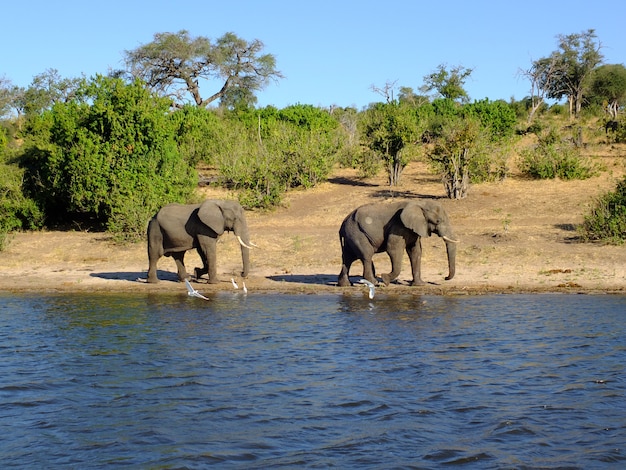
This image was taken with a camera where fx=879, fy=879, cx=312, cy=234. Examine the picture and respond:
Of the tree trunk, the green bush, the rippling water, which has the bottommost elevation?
the rippling water

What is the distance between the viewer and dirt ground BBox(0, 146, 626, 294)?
58.3 ft

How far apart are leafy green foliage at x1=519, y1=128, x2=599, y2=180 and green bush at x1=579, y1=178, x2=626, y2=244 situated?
6902 mm

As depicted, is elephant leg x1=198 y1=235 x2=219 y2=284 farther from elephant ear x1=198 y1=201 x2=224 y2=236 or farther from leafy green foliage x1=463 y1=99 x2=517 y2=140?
leafy green foliage x1=463 y1=99 x2=517 y2=140

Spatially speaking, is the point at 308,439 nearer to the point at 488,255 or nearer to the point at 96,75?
the point at 488,255

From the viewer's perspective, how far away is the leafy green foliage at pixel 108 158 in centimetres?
2481

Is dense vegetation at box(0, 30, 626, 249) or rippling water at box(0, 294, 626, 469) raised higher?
dense vegetation at box(0, 30, 626, 249)

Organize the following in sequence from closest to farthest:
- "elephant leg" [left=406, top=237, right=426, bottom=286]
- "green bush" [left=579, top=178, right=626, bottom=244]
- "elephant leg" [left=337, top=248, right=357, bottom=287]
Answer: "elephant leg" [left=406, top=237, right=426, bottom=286] < "elephant leg" [left=337, top=248, right=357, bottom=287] < "green bush" [left=579, top=178, right=626, bottom=244]

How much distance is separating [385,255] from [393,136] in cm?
949

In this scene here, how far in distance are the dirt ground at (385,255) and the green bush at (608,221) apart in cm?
39

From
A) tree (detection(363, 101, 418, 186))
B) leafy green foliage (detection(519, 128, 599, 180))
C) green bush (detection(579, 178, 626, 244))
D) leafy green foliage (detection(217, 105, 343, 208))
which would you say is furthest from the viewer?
tree (detection(363, 101, 418, 186))

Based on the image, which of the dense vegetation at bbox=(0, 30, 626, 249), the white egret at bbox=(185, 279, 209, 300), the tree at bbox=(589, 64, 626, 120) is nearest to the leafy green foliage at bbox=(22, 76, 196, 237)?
the dense vegetation at bbox=(0, 30, 626, 249)

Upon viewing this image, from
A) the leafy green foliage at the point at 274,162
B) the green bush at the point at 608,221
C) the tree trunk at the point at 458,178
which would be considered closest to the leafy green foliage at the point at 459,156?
the tree trunk at the point at 458,178

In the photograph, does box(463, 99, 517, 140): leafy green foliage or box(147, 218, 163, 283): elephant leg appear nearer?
box(147, 218, 163, 283): elephant leg

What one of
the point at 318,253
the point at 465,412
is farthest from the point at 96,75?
the point at 465,412
